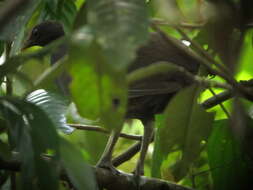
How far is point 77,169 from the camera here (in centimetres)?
121

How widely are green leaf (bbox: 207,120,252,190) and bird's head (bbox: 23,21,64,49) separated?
2072mm

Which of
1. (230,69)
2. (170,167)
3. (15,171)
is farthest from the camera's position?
(170,167)

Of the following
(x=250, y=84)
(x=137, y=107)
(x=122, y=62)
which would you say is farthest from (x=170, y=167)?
(x=122, y=62)

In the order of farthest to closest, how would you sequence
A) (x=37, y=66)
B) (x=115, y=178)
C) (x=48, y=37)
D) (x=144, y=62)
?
1. (x=48, y=37)
2. (x=144, y=62)
3. (x=115, y=178)
4. (x=37, y=66)

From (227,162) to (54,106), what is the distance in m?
0.74

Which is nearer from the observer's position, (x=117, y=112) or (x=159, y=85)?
(x=117, y=112)

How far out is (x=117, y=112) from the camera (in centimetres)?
112

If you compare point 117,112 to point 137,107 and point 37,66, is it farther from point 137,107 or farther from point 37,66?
A: point 137,107

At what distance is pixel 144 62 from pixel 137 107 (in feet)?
0.91

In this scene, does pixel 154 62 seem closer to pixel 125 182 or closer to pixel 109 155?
pixel 109 155

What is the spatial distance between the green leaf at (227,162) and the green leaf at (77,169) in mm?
898

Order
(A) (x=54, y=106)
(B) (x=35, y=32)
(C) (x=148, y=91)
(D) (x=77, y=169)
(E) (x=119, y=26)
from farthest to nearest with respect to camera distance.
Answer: (B) (x=35, y=32)
(C) (x=148, y=91)
(A) (x=54, y=106)
(D) (x=77, y=169)
(E) (x=119, y=26)

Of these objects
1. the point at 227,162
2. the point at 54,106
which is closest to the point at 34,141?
the point at 54,106

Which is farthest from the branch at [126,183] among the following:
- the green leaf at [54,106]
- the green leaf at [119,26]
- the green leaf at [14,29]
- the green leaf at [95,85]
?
the green leaf at [119,26]
